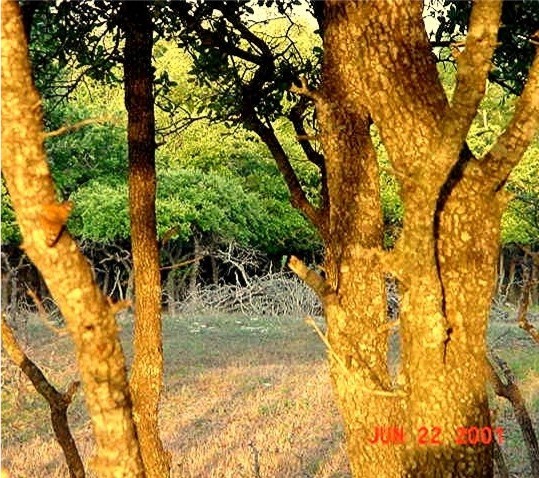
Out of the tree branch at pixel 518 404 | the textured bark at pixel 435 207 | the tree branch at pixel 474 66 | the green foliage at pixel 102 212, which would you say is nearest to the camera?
the tree branch at pixel 474 66

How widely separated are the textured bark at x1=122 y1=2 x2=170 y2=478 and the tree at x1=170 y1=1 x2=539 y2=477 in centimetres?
204

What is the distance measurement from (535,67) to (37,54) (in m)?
4.92

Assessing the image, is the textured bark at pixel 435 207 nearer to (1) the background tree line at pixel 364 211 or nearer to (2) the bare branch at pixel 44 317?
(1) the background tree line at pixel 364 211

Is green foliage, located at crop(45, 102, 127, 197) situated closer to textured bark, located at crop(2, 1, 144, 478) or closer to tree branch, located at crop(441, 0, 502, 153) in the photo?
tree branch, located at crop(441, 0, 502, 153)

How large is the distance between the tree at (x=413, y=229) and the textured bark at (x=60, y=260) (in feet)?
4.02

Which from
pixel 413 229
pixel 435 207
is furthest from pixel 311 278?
pixel 435 207

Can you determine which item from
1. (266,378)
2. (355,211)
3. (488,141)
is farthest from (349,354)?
(488,141)

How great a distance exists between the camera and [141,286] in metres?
6.68

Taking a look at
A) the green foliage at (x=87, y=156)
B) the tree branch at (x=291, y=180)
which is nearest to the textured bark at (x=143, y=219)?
the tree branch at (x=291, y=180)

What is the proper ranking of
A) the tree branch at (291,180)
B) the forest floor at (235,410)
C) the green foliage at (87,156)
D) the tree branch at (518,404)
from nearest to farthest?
the tree branch at (291,180) < the tree branch at (518,404) < the forest floor at (235,410) < the green foliage at (87,156)

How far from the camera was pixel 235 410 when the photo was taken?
48.8 feet

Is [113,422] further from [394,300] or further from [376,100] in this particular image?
[394,300]

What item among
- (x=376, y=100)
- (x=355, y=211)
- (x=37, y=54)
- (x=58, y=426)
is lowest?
(x=58, y=426)

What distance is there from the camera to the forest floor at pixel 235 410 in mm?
11219
